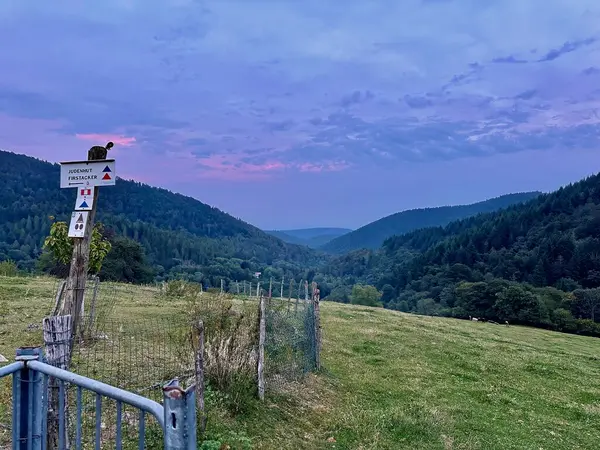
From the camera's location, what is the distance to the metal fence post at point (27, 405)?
10.2 ft

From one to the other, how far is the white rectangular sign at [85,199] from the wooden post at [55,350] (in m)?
1.41

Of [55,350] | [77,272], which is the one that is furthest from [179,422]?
[77,272]

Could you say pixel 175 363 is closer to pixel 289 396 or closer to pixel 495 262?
pixel 289 396

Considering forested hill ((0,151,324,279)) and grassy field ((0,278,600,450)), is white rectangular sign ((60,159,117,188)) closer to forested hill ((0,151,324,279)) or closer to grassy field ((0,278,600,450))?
grassy field ((0,278,600,450))

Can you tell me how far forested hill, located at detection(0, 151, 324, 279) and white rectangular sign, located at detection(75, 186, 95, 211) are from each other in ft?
185

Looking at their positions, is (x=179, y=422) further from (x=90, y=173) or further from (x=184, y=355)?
(x=184, y=355)

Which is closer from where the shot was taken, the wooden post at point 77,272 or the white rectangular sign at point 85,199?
the white rectangular sign at point 85,199

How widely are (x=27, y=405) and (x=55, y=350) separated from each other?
4.53 ft

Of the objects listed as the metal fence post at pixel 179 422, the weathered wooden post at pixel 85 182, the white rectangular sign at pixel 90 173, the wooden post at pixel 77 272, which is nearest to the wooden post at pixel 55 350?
the weathered wooden post at pixel 85 182

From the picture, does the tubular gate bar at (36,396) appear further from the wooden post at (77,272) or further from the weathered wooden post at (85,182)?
the wooden post at (77,272)

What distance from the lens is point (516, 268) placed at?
94.9 metres

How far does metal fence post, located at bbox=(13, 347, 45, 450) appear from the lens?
123 inches

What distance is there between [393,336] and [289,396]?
35.3 ft

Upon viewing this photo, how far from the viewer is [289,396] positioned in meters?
8.70
